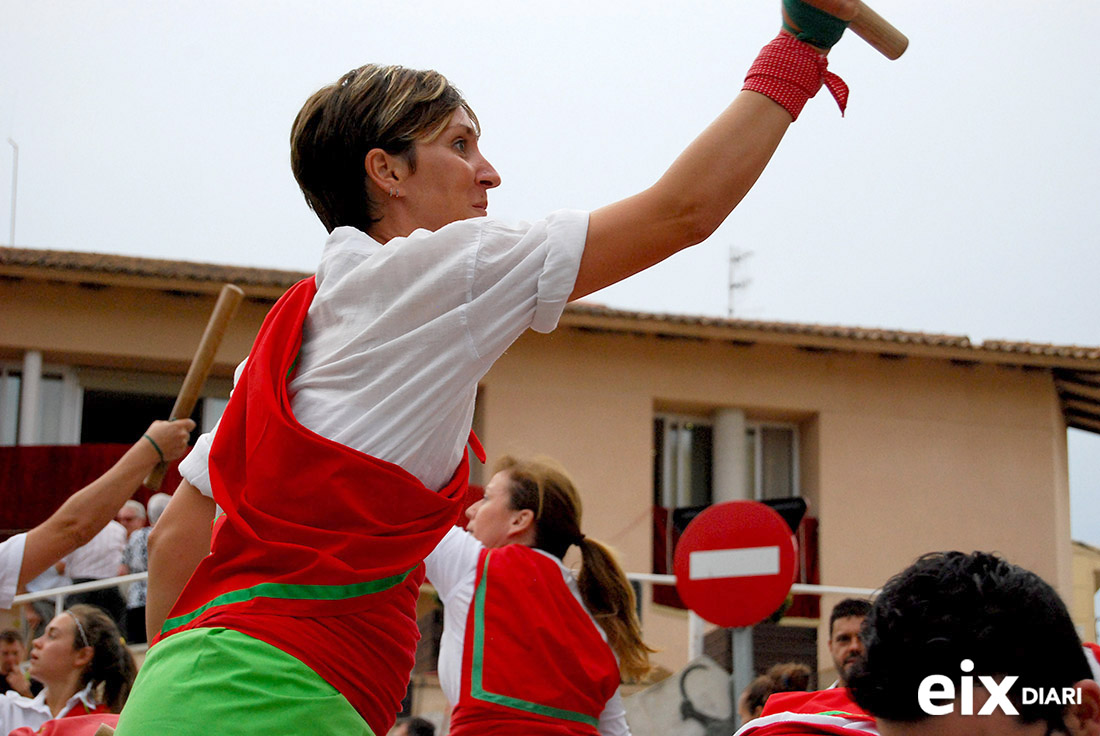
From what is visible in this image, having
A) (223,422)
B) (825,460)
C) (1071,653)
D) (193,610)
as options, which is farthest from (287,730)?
(825,460)

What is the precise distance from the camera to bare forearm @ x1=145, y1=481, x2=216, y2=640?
227 cm

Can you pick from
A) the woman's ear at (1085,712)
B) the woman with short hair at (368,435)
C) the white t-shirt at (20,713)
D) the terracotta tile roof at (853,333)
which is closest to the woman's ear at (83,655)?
the white t-shirt at (20,713)

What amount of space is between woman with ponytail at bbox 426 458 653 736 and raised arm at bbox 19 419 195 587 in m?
1.03

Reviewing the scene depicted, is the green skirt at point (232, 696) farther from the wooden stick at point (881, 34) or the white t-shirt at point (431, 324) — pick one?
the wooden stick at point (881, 34)

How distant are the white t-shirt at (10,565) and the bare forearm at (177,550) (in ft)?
6.72

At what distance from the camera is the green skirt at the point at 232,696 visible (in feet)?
6.07

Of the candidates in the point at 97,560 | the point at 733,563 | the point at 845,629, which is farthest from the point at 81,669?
the point at 97,560

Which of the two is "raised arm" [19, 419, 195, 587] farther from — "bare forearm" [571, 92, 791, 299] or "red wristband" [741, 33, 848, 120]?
"red wristband" [741, 33, 848, 120]

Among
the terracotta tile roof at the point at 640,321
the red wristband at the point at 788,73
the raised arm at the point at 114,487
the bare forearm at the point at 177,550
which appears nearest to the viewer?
the red wristband at the point at 788,73

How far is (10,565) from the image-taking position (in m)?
4.15

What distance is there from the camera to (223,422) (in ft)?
6.95

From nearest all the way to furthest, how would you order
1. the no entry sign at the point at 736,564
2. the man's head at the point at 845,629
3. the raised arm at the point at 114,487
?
1. the raised arm at the point at 114,487
2. the man's head at the point at 845,629
3. the no entry sign at the point at 736,564

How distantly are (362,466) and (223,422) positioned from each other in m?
0.29

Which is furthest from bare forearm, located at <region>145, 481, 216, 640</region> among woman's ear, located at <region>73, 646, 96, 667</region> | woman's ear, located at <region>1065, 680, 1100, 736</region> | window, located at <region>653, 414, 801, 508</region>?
window, located at <region>653, 414, 801, 508</region>
